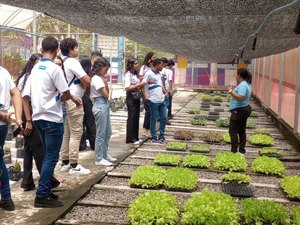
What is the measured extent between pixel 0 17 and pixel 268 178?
11962 millimetres

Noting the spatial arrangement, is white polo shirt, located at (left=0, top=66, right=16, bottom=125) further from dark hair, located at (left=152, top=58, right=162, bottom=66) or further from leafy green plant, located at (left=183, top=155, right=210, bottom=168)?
dark hair, located at (left=152, top=58, right=162, bottom=66)

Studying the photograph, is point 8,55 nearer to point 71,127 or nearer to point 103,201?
point 71,127

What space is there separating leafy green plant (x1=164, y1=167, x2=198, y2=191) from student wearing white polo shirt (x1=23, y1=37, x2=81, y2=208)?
161 cm

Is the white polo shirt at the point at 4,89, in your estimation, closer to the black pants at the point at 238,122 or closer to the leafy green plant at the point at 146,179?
the leafy green plant at the point at 146,179

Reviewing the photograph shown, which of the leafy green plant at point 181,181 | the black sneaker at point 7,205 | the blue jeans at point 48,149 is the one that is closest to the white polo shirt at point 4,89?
the blue jeans at point 48,149

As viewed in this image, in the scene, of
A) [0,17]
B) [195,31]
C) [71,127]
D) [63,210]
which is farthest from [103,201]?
[0,17]

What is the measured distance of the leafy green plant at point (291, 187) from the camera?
4590 mm

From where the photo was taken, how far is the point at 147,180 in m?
4.88

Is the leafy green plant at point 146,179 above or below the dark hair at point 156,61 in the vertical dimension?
below

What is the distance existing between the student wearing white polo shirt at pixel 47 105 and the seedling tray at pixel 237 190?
2.29 metres

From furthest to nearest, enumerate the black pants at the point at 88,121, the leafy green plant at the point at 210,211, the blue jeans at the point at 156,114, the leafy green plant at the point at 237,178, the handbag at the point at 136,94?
1. the blue jeans at the point at 156,114
2. the handbag at the point at 136,94
3. the black pants at the point at 88,121
4. the leafy green plant at the point at 237,178
5. the leafy green plant at the point at 210,211

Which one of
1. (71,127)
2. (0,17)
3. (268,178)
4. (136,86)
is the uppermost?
(0,17)

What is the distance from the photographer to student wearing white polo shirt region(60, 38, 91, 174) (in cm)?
489

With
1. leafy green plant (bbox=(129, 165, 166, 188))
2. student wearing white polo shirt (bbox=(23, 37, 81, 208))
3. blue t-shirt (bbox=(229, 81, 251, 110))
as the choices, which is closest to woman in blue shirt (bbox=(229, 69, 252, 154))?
blue t-shirt (bbox=(229, 81, 251, 110))
